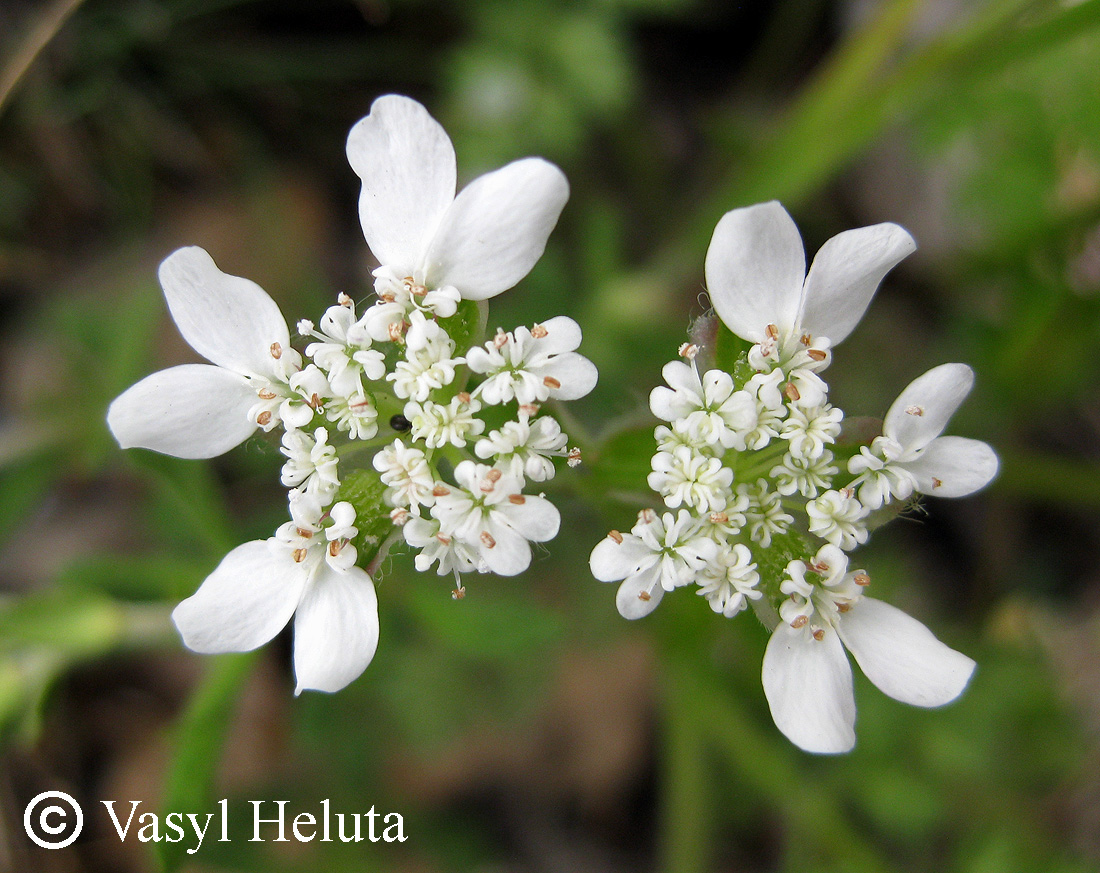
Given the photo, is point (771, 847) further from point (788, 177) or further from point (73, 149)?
point (73, 149)

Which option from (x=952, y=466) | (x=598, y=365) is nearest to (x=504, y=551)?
(x=952, y=466)

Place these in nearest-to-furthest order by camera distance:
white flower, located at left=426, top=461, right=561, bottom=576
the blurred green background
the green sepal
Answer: white flower, located at left=426, top=461, right=561, bottom=576 → the green sepal → the blurred green background

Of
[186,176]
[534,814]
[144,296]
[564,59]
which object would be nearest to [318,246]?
[186,176]

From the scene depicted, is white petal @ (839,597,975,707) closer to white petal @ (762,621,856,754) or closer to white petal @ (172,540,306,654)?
white petal @ (762,621,856,754)

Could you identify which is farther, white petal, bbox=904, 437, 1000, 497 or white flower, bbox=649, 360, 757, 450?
white petal, bbox=904, 437, 1000, 497

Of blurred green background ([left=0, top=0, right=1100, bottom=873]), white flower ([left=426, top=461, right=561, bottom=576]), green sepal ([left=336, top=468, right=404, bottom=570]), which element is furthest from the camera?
blurred green background ([left=0, top=0, right=1100, bottom=873])

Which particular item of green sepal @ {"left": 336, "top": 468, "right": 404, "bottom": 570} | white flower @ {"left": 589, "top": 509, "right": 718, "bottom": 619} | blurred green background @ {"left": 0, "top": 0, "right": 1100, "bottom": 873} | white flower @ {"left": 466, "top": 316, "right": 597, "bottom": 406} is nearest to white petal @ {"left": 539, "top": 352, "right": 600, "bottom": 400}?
white flower @ {"left": 466, "top": 316, "right": 597, "bottom": 406}

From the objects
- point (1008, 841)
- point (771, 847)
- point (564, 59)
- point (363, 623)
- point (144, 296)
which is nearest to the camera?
point (363, 623)

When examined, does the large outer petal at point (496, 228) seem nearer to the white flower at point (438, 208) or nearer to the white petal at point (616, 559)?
the white flower at point (438, 208)
